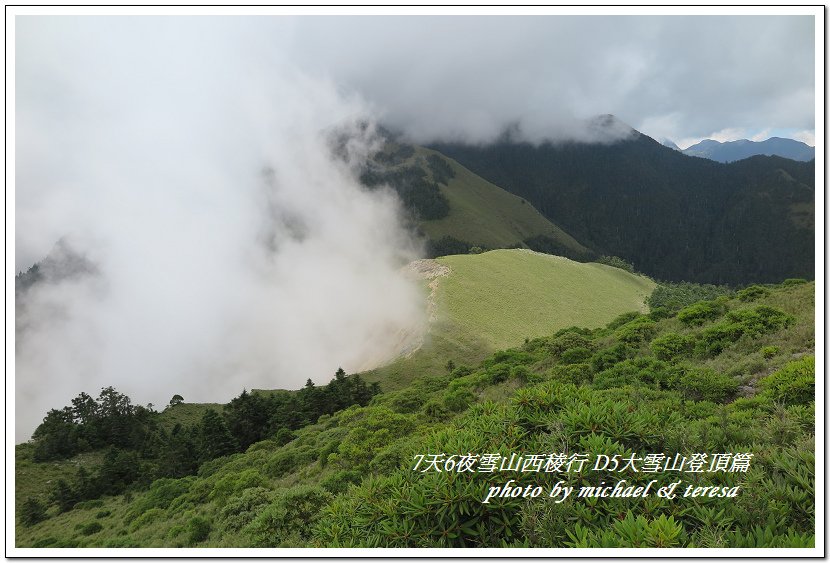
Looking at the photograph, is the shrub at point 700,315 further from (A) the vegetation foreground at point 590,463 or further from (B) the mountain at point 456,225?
(B) the mountain at point 456,225

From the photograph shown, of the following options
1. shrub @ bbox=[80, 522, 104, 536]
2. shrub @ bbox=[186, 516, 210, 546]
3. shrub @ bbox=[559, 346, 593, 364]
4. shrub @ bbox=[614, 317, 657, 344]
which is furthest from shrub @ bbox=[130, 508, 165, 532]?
shrub @ bbox=[614, 317, 657, 344]

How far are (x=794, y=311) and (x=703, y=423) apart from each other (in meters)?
15.1

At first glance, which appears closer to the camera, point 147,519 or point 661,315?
point 147,519

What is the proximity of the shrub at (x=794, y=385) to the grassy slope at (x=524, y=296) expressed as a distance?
1644 inches

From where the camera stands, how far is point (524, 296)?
64.6 meters

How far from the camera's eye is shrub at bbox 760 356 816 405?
6547mm

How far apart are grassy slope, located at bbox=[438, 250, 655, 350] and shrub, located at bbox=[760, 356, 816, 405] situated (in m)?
41.8

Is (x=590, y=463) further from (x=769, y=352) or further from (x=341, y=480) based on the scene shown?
(x=769, y=352)

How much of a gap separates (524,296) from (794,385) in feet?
194

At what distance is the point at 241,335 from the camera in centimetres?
8512

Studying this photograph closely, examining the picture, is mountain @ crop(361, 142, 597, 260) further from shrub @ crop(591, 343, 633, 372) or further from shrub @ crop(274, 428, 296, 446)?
shrub @ crop(591, 343, 633, 372)

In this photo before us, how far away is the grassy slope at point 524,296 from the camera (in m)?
54.2

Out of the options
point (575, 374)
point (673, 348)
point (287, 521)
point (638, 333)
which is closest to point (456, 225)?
point (638, 333)

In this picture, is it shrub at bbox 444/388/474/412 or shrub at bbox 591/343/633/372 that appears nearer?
shrub at bbox 591/343/633/372
